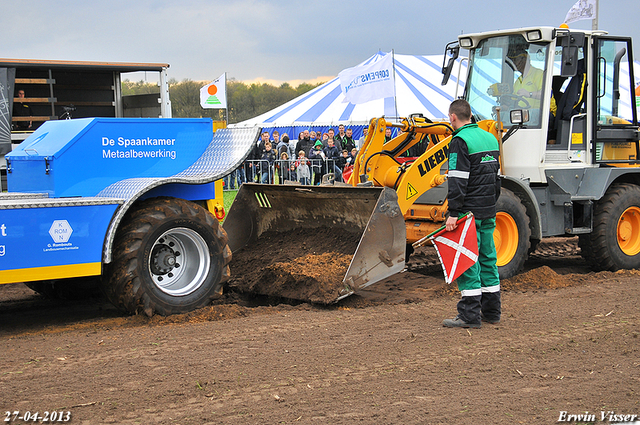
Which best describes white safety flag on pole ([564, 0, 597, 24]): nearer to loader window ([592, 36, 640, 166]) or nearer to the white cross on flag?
loader window ([592, 36, 640, 166])

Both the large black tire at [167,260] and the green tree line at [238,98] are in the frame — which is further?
the green tree line at [238,98]

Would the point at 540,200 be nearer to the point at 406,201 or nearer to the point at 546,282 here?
the point at 546,282

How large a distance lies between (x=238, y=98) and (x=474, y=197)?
184 ft

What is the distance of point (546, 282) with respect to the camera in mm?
7340

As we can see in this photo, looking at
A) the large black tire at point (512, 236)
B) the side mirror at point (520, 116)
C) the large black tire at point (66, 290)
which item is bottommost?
the large black tire at point (66, 290)

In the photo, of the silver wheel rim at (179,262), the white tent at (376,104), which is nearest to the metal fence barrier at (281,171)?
the white tent at (376,104)

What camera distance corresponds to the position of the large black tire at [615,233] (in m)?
7.98

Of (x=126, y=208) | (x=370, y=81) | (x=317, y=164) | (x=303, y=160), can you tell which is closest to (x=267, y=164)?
(x=303, y=160)

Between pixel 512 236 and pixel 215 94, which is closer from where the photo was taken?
pixel 512 236

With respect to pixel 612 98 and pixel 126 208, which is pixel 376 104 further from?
pixel 126 208

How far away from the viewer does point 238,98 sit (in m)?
59.9

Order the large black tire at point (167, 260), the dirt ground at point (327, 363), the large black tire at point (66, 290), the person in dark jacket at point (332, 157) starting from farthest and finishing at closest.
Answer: the person in dark jacket at point (332, 157) < the large black tire at point (66, 290) < the large black tire at point (167, 260) < the dirt ground at point (327, 363)

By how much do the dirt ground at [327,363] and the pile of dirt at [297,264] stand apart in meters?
0.17

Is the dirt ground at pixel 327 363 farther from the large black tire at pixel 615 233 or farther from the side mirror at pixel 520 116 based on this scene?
the side mirror at pixel 520 116
